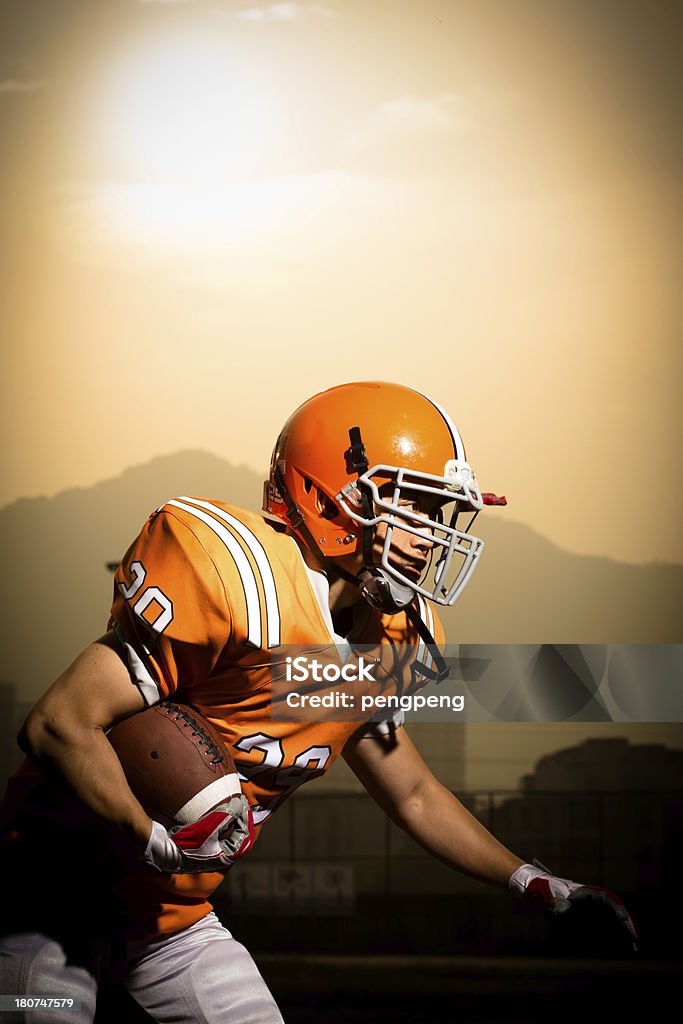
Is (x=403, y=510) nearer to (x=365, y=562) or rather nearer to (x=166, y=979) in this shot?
(x=365, y=562)

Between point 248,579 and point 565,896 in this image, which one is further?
point 565,896

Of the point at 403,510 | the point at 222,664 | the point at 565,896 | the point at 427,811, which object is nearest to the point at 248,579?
the point at 222,664

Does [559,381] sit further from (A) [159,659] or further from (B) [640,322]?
(A) [159,659]

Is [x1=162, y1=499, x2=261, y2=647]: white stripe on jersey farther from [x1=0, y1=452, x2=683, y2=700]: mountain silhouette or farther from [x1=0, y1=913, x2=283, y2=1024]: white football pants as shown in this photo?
[x1=0, y1=452, x2=683, y2=700]: mountain silhouette

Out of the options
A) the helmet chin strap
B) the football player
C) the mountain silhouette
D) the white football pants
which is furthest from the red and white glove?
the mountain silhouette

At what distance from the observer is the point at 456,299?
221 centimetres

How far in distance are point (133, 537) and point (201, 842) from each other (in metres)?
1.00

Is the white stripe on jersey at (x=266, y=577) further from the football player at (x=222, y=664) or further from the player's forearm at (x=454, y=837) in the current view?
the player's forearm at (x=454, y=837)

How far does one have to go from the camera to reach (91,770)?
1.27 metres

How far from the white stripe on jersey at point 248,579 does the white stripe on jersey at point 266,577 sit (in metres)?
0.02

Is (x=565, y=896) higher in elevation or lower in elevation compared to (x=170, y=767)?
lower

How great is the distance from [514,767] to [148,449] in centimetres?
104

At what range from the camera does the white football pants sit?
1.45 m

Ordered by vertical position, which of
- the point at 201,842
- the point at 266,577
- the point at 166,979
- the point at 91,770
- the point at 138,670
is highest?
the point at 266,577
